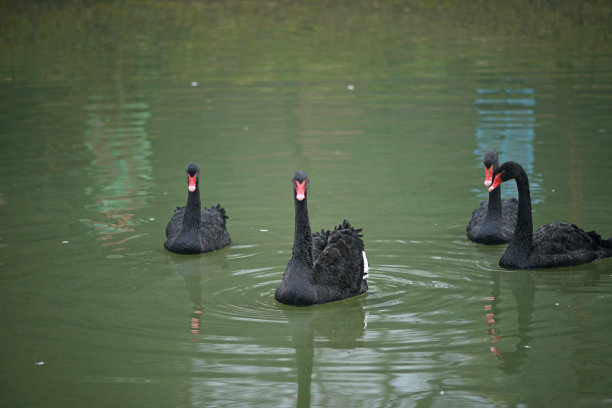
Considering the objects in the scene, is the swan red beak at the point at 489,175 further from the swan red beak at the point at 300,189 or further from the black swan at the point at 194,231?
the black swan at the point at 194,231

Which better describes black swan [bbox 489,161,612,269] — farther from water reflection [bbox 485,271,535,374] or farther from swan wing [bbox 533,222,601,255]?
water reflection [bbox 485,271,535,374]

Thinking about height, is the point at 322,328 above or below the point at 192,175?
below

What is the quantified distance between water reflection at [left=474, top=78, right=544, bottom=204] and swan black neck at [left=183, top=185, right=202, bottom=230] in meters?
3.15

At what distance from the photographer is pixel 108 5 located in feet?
95.0

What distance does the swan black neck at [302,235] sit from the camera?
6281mm

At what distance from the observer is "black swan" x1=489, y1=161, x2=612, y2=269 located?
7.03 metres

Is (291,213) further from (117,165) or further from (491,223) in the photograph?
(117,165)

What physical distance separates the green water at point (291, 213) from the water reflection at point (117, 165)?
4 cm

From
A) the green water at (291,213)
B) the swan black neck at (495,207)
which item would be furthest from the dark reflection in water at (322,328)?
the swan black neck at (495,207)

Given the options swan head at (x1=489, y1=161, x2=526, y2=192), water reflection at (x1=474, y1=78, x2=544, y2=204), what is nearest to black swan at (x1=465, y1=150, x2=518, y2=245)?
swan head at (x1=489, y1=161, x2=526, y2=192)

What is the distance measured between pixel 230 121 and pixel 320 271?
7.53m

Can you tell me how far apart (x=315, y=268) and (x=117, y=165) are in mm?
5365

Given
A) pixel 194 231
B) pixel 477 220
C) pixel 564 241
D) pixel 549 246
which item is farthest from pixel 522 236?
pixel 194 231

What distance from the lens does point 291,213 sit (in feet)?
29.6
